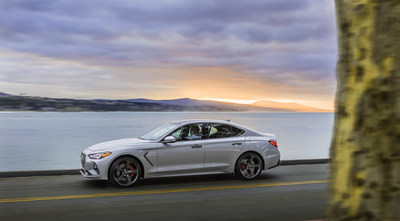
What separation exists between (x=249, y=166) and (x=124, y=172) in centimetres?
320

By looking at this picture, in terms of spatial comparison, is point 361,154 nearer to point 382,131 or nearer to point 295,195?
point 382,131

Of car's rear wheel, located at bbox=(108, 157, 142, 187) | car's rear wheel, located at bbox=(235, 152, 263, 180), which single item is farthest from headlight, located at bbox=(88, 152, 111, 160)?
car's rear wheel, located at bbox=(235, 152, 263, 180)

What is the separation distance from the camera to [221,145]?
10.6 metres

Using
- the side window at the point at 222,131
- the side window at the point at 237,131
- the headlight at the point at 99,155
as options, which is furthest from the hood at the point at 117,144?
the side window at the point at 237,131

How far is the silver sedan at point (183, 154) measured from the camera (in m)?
9.73

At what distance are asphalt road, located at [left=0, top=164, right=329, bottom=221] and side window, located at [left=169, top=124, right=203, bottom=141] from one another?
1.09 metres

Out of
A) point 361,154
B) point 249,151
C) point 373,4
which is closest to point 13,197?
point 249,151

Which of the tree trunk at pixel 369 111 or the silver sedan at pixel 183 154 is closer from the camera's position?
the tree trunk at pixel 369 111

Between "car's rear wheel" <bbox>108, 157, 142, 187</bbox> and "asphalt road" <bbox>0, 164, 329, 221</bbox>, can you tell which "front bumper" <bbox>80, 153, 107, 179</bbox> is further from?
"asphalt road" <bbox>0, 164, 329, 221</bbox>

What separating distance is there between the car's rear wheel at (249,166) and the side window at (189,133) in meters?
1.24

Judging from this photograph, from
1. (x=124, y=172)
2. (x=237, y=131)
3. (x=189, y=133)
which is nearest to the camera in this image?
(x=124, y=172)

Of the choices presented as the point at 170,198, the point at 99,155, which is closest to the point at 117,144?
the point at 99,155

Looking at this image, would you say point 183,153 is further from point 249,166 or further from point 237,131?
point 249,166

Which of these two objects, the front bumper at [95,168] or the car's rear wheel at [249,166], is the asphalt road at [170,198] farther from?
the front bumper at [95,168]
